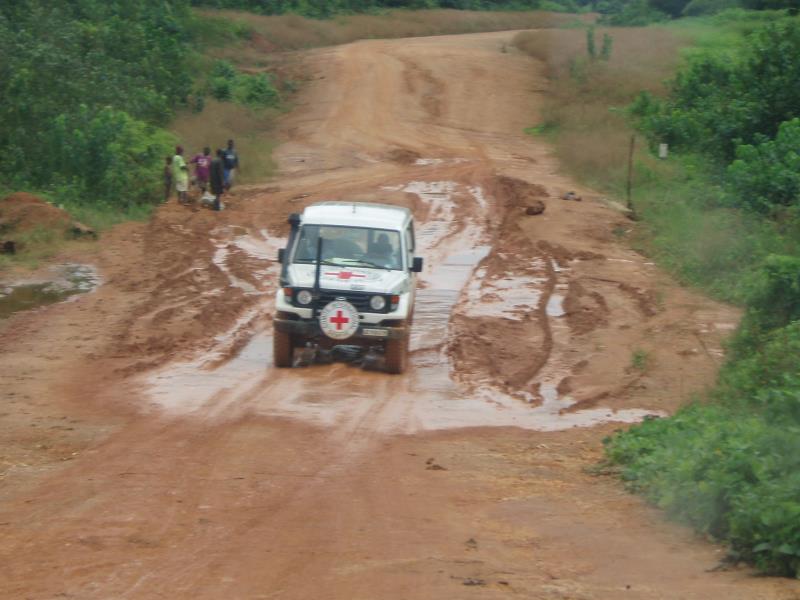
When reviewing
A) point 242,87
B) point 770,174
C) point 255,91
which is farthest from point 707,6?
point 770,174

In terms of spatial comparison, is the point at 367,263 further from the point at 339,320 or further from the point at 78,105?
the point at 78,105

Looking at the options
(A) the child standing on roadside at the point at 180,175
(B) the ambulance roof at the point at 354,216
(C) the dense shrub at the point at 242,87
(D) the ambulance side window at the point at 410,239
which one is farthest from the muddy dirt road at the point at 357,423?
(C) the dense shrub at the point at 242,87

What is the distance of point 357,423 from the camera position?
12.3 m

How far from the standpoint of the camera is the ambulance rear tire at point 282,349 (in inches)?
567

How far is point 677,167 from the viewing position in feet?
92.5

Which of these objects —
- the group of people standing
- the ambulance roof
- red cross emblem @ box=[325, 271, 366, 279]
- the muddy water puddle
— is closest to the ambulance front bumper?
red cross emblem @ box=[325, 271, 366, 279]

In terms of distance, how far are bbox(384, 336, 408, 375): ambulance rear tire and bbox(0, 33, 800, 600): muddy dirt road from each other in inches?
6.2

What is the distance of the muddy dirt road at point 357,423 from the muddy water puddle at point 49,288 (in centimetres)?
37

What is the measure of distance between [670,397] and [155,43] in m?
28.7

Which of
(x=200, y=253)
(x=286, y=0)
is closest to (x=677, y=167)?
(x=200, y=253)

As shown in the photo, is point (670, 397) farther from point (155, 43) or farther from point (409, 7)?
point (409, 7)

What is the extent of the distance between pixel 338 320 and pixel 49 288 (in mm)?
8532

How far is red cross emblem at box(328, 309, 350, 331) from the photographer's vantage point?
45.4 feet

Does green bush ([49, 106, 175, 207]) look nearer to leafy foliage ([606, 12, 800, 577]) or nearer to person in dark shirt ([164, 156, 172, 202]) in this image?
person in dark shirt ([164, 156, 172, 202])
